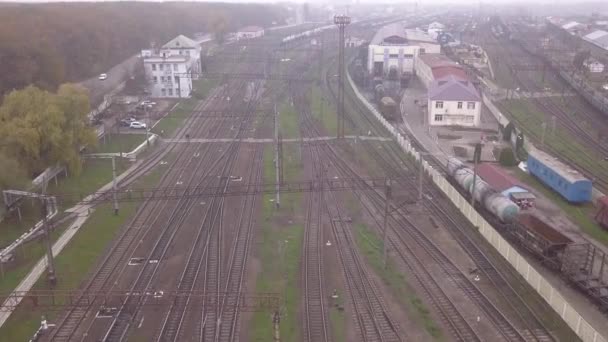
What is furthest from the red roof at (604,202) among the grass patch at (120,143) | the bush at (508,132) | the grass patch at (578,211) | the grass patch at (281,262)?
the grass patch at (120,143)

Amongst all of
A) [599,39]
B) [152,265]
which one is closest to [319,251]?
[152,265]

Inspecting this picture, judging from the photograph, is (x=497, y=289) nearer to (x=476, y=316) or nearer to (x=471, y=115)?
(x=476, y=316)

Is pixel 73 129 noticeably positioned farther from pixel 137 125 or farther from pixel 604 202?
pixel 604 202

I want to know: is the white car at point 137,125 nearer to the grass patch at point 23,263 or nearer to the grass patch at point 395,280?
the grass patch at point 23,263

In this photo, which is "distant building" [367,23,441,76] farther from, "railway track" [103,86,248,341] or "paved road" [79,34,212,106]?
"railway track" [103,86,248,341]

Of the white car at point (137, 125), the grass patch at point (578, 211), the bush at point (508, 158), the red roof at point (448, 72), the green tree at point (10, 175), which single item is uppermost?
the red roof at point (448, 72)

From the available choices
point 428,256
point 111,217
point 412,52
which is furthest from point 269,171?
point 412,52

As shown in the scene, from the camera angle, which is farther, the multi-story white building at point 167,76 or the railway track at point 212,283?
the multi-story white building at point 167,76
